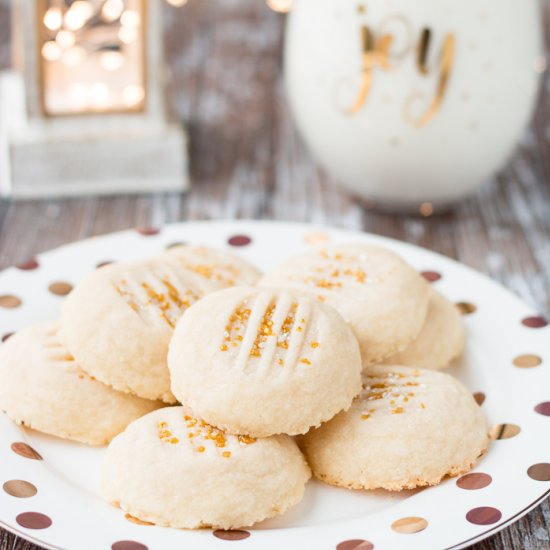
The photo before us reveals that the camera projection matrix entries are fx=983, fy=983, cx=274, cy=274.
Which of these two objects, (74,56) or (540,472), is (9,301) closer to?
(74,56)

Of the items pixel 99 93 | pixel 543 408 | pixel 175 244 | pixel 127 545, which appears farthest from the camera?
pixel 99 93

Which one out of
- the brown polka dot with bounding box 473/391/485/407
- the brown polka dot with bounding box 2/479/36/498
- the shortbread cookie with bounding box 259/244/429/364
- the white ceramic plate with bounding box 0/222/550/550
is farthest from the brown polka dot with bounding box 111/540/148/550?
the brown polka dot with bounding box 473/391/485/407

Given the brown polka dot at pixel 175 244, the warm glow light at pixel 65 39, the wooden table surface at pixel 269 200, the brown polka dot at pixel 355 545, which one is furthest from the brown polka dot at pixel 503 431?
the warm glow light at pixel 65 39

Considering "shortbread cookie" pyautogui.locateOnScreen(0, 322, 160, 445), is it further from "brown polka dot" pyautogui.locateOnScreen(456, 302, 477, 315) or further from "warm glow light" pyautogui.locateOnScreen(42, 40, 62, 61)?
"warm glow light" pyautogui.locateOnScreen(42, 40, 62, 61)

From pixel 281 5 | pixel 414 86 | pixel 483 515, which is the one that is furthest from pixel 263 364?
pixel 281 5

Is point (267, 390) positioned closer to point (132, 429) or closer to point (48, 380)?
point (132, 429)
